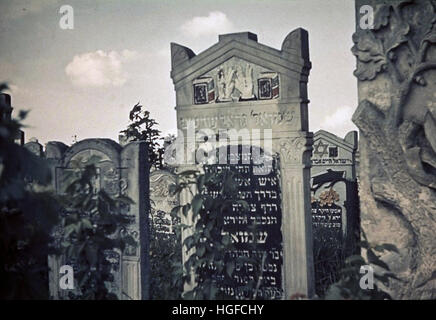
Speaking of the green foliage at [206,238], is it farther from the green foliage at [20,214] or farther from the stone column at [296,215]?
the green foliage at [20,214]

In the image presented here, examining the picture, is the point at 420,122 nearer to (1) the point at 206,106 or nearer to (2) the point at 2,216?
(1) the point at 206,106

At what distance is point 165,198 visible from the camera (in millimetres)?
9125

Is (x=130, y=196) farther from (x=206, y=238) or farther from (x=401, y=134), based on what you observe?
(x=401, y=134)

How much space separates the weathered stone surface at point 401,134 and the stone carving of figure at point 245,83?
43.1 inches

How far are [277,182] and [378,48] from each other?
1670 millimetres

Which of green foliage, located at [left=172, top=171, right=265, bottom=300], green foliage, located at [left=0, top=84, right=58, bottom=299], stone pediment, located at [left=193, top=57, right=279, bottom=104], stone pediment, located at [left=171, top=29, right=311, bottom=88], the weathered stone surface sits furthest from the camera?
stone pediment, located at [left=193, top=57, right=279, bottom=104]

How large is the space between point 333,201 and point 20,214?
610 cm

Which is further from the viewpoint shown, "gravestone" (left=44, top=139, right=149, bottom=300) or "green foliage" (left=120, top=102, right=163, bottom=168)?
"green foliage" (left=120, top=102, right=163, bottom=168)

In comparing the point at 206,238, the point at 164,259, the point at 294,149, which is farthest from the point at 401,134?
the point at 164,259

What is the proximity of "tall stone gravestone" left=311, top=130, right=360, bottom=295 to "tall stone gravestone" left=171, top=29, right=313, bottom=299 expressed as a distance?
4.44 ft

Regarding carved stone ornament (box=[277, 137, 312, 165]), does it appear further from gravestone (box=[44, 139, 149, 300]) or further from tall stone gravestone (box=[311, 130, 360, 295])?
tall stone gravestone (box=[311, 130, 360, 295])

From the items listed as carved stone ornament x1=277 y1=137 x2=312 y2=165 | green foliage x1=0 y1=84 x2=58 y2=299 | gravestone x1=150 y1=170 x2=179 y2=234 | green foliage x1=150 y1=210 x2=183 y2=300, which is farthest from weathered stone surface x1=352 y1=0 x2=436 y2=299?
gravestone x1=150 y1=170 x2=179 y2=234


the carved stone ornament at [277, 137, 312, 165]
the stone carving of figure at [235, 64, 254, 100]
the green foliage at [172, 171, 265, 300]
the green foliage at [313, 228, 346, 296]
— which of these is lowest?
the green foliage at [313, 228, 346, 296]

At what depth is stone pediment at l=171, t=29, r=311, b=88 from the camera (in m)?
5.78
